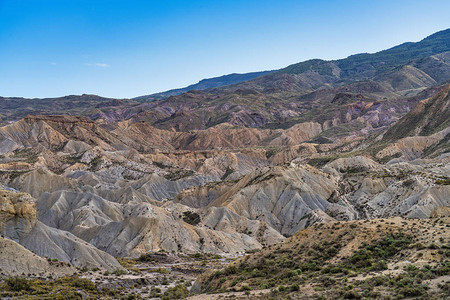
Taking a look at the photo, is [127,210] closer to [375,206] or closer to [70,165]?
[375,206]

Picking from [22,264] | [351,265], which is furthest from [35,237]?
[351,265]

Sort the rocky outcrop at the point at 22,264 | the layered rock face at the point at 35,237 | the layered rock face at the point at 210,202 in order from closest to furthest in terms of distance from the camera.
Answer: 1. the rocky outcrop at the point at 22,264
2. the layered rock face at the point at 35,237
3. the layered rock face at the point at 210,202

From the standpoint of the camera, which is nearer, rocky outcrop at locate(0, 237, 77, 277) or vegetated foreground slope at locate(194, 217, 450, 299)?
vegetated foreground slope at locate(194, 217, 450, 299)

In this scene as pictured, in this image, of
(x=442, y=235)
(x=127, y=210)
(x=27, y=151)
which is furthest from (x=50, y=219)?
(x=27, y=151)

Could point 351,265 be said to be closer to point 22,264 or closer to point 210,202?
point 22,264

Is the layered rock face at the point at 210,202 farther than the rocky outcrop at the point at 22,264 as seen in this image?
Yes

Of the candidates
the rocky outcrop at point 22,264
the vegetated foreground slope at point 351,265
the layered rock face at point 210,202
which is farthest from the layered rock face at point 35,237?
the vegetated foreground slope at point 351,265

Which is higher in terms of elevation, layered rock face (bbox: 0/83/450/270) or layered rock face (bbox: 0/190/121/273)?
layered rock face (bbox: 0/190/121/273)

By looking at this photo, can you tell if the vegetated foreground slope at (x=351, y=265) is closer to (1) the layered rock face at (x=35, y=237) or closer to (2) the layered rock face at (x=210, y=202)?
(1) the layered rock face at (x=35, y=237)

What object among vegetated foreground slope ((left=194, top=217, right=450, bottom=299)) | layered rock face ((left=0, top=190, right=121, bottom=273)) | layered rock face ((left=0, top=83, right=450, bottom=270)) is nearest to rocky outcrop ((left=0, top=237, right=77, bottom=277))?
layered rock face ((left=0, top=190, right=121, bottom=273))

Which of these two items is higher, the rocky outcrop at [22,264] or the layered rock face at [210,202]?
the rocky outcrop at [22,264]

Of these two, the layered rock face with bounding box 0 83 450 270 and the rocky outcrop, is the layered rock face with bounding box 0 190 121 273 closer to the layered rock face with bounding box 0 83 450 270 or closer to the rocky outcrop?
the layered rock face with bounding box 0 83 450 270
